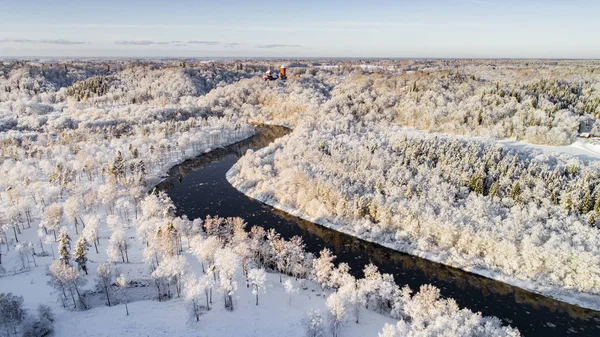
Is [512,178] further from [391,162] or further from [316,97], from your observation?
[316,97]

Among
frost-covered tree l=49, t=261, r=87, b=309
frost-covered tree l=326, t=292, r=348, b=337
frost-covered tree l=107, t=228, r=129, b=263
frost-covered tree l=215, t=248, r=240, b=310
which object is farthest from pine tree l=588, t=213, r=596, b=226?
frost-covered tree l=49, t=261, r=87, b=309

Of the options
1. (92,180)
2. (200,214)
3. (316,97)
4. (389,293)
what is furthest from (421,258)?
(316,97)

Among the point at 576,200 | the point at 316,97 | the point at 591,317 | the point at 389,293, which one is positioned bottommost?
the point at 591,317

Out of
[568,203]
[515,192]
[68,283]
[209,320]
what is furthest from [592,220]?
[68,283]

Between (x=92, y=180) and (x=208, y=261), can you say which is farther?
(x=92, y=180)

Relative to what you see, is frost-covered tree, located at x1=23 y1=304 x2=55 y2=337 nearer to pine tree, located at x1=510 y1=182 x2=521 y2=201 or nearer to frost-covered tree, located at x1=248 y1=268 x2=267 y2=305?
frost-covered tree, located at x1=248 y1=268 x2=267 y2=305

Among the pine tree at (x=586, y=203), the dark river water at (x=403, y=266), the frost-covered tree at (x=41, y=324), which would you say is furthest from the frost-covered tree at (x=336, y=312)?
the pine tree at (x=586, y=203)

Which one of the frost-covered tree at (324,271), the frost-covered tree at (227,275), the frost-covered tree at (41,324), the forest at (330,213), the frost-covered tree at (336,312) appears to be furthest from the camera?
the frost-covered tree at (324,271)

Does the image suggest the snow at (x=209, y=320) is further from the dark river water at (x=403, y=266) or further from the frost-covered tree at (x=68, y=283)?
the dark river water at (x=403, y=266)
